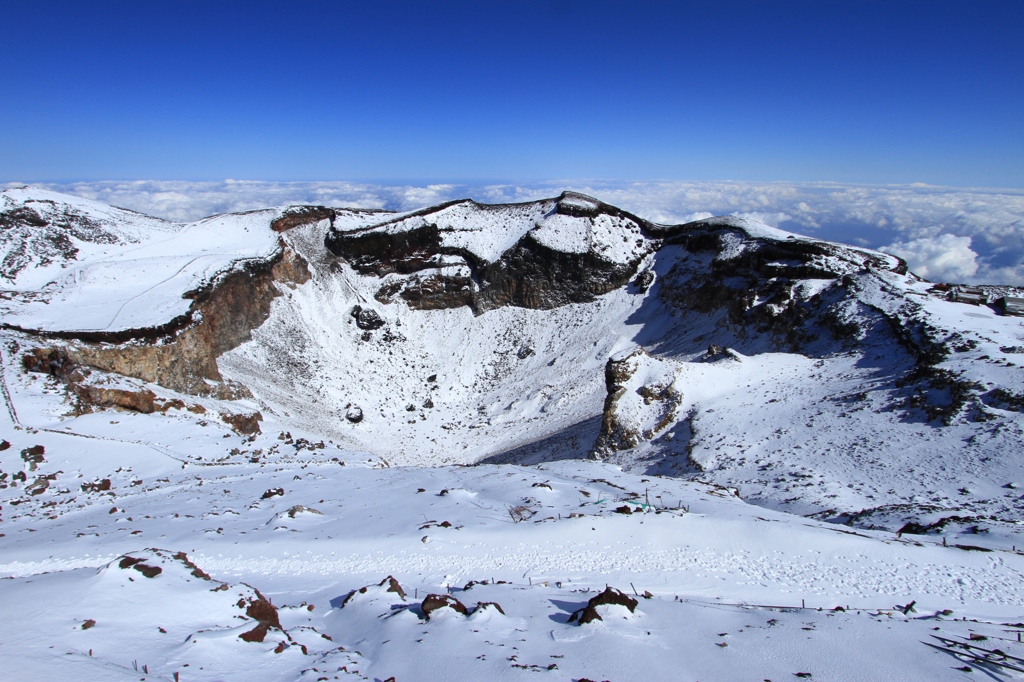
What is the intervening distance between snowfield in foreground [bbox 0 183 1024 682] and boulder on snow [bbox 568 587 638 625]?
6 cm

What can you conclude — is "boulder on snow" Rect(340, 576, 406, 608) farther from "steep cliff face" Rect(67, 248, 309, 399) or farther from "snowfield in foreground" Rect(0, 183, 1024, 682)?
"steep cliff face" Rect(67, 248, 309, 399)

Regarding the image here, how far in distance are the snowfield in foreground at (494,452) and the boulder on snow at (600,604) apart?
0.06 m

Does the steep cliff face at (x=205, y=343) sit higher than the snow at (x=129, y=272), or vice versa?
the snow at (x=129, y=272)

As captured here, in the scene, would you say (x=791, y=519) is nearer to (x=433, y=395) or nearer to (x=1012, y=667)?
(x=1012, y=667)

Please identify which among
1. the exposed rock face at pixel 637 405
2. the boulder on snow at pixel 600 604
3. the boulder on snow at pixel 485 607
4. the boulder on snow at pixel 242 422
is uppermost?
the boulder on snow at pixel 600 604

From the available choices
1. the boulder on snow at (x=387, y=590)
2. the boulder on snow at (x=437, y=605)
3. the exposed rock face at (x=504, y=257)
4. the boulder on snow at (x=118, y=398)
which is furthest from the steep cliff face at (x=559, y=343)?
the boulder on snow at (x=387, y=590)

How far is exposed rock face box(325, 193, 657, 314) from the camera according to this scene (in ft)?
147

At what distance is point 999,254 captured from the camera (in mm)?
130750

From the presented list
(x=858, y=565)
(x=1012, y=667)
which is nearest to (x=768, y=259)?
(x=858, y=565)

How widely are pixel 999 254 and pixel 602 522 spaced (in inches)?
6923

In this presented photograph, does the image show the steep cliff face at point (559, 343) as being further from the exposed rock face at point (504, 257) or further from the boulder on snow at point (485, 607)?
the boulder on snow at point (485, 607)

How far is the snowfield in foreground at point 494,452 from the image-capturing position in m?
6.95

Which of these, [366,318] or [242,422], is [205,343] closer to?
[242,422]

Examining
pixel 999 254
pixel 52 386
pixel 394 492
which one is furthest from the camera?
pixel 999 254
